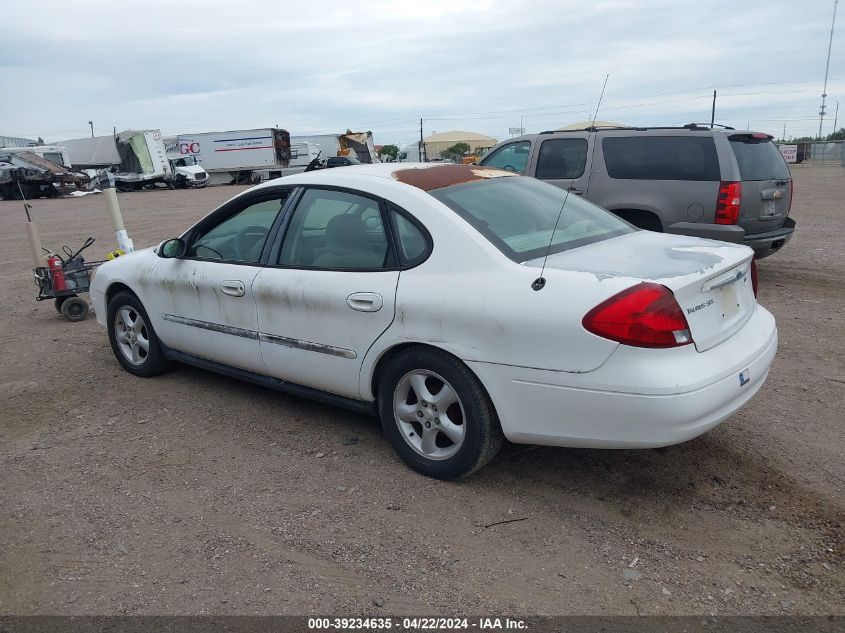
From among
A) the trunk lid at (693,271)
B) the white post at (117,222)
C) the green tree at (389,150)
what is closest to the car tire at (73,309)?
the white post at (117,222)

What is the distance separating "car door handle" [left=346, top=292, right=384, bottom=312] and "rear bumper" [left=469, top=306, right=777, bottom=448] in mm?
688

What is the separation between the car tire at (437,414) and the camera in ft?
11.0

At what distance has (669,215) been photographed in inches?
301

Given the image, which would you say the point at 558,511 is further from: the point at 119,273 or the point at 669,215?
the point at 669,215

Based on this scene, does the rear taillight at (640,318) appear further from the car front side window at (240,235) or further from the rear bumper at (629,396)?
the car front side window at (240,235)

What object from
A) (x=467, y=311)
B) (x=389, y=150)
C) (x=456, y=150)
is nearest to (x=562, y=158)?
(x=467, y=311)

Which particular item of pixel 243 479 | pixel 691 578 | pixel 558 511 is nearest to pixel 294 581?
pixel 243 479

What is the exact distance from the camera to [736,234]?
719 cm

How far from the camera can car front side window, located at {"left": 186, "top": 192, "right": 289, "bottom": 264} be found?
4441 millimetres

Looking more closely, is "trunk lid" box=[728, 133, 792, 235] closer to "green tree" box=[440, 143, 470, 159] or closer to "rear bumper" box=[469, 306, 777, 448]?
"rear bumper" box=[469, 306, 777, 448]

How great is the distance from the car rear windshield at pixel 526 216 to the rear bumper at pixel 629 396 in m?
0.68

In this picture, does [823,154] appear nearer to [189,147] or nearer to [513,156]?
[189,147]

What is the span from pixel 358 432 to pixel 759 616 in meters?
2.44

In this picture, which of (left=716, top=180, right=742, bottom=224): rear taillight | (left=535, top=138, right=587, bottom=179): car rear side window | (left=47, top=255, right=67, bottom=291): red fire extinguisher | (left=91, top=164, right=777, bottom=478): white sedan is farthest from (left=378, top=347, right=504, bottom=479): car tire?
(left=535, top=138, right=587, bottom=179): car rear side window
